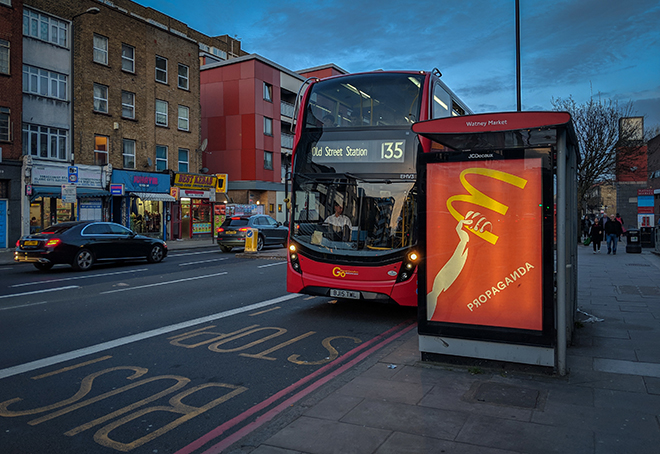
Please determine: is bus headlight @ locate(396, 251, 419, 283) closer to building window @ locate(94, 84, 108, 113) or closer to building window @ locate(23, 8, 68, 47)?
building window @ locate(23, 8, 68, 47)

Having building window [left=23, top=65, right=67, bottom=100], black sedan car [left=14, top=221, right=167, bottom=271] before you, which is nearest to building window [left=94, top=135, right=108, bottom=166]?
building window [left=23, top=65, right=67, bottom=100]

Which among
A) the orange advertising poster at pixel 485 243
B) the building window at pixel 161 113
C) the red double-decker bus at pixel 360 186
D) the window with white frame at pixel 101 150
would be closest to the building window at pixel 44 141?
the window with white frame at pixel 101 150

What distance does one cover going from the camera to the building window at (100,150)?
27406 millimetres

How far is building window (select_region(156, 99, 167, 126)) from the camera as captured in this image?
31.6 m

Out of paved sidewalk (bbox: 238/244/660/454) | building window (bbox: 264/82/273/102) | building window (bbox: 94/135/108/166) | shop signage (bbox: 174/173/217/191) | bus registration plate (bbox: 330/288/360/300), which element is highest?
building window (bbox: 264/82/273/102)

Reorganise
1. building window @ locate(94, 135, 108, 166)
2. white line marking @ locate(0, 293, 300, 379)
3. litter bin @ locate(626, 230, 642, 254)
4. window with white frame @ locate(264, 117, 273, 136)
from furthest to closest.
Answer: window with white frame @ locate(264, 117, 273, 136), building window @ locate(94, 135, 108, 166), litter bin @ locate(626, 230, 642, 254), white line marking @ locate(0, 293, 300, 379)

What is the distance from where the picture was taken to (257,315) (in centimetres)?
844

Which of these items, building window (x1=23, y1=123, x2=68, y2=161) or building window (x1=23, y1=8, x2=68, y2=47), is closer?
building window (x1=23, y1=123, x2=68, y2=161)

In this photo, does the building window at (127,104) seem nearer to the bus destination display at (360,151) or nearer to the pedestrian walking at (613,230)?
the bus destination display at (360,151)

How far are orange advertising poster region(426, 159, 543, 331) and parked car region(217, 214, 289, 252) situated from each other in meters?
17.3

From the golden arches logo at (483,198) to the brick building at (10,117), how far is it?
2368cm

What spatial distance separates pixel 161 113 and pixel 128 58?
3735 millimetres

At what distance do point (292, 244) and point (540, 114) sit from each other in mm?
4883

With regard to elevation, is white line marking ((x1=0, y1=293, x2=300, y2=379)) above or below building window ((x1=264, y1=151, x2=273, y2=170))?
below
